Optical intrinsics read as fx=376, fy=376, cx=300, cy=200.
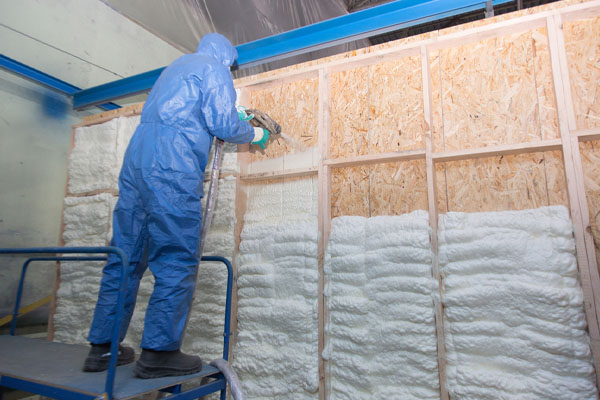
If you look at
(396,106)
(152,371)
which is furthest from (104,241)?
(396,106)

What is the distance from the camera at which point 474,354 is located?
168 centimetres

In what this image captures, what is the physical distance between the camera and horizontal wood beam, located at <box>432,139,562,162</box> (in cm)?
172

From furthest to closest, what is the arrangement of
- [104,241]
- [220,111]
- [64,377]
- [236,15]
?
1. [104,241]
2. [236,15]
3. [220,111]
4. [64,377]

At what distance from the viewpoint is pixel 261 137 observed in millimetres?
2221

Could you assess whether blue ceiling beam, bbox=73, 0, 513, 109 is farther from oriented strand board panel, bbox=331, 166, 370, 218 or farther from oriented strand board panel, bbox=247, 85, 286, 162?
oriented strand board panel, bbox=331, 166, 370, 218

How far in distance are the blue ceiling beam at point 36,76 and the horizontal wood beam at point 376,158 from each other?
2.37m

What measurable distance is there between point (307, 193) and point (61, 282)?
6.72ft

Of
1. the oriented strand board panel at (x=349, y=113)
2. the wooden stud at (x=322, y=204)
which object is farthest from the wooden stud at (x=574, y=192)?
the wooden stud at (x=322, y=204)

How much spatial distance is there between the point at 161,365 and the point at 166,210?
0.61 metres

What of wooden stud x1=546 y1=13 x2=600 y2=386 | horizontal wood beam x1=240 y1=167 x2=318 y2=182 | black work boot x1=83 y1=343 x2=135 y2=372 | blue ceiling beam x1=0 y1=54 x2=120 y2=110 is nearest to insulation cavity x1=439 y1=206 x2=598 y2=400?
wooden stud x1=546 y1=13 x2=600 y2=386

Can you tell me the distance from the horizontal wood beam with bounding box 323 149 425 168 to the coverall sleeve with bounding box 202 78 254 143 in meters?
0.62

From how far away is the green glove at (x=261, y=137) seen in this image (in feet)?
7.16

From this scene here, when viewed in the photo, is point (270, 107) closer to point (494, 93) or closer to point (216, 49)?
point (216, 49)

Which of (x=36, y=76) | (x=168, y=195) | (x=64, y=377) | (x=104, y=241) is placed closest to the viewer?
(x=64, y=377)
